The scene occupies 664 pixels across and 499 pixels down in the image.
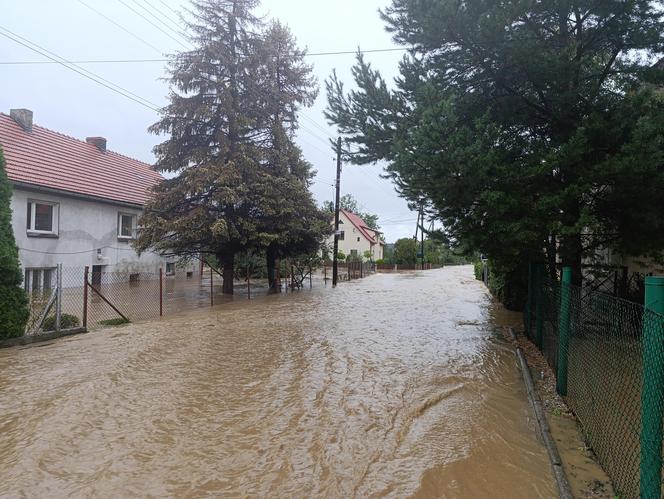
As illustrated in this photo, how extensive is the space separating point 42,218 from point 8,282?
837 cm

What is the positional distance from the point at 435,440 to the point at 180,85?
648 inches

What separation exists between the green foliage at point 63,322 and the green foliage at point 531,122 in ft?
25.9

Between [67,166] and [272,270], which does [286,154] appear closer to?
[272,270]

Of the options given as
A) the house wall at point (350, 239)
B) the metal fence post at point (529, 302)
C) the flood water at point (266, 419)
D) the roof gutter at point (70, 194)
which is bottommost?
the flood water at point (266, 419)

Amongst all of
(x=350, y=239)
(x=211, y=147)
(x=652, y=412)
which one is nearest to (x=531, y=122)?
(x=652, y=412)

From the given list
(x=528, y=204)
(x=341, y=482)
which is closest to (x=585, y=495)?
(x=341, y=482)

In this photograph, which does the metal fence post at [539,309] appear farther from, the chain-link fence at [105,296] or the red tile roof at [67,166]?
the red tile roof at [67,166]

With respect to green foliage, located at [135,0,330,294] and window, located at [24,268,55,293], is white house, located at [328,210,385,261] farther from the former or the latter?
window, located at [24,268,55,293]

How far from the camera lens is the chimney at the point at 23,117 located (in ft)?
58.9

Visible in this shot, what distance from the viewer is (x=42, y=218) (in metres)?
15.7

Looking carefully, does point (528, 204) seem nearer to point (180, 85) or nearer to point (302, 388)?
point (302, 388)

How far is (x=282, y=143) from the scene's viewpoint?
18500 millimetres

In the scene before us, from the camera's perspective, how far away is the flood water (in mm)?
3711

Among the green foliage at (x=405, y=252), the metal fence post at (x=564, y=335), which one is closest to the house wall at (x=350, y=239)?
the green foliage at (x=405, y=252)
